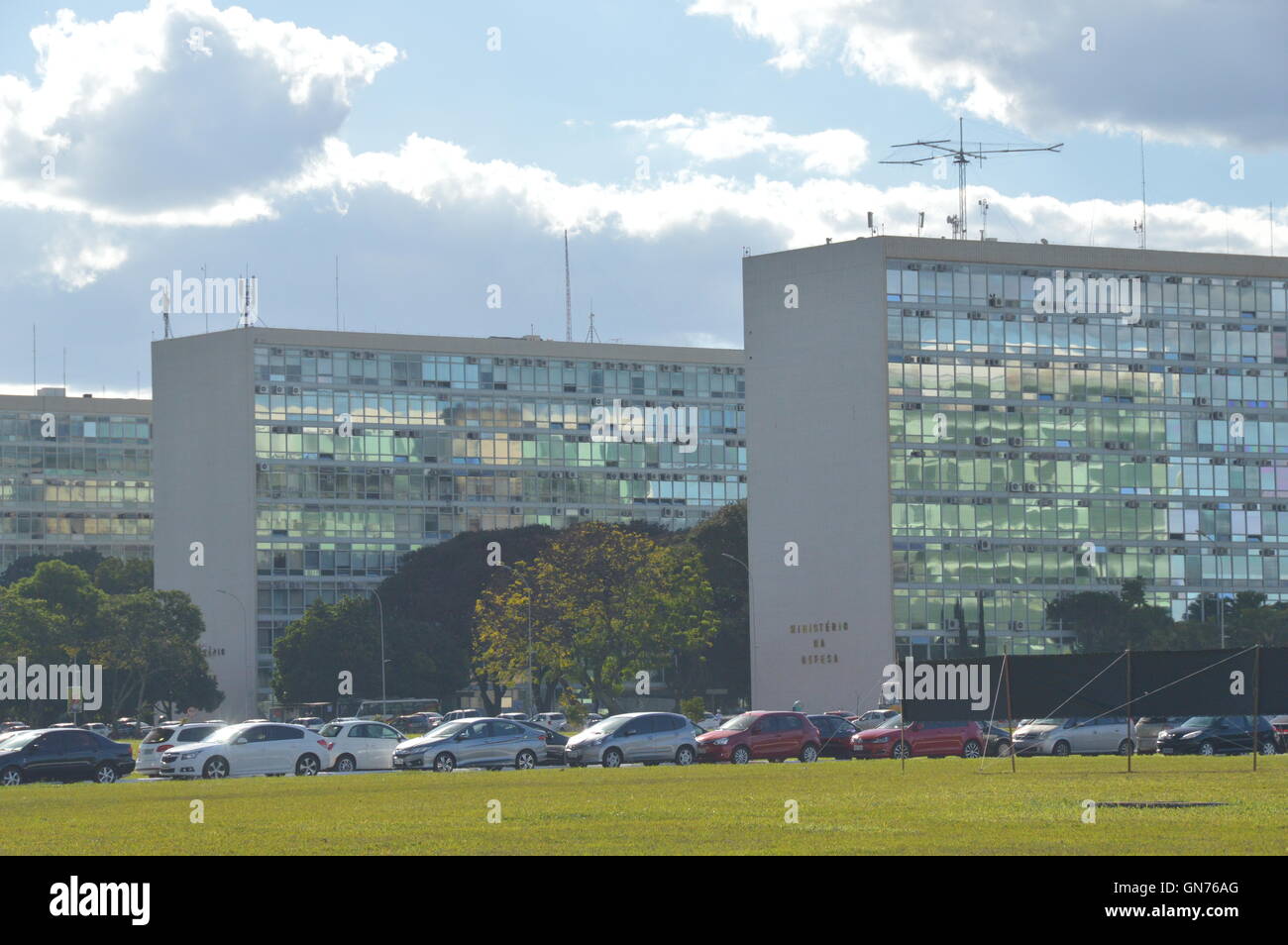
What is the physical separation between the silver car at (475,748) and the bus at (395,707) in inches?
2838

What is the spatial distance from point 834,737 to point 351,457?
9561 cm

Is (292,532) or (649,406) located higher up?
(649,406)

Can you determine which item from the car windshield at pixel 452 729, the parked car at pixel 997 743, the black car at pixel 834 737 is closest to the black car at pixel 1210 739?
the parked car at pixel 997 743

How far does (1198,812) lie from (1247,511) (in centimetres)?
10882

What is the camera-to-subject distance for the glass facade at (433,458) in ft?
490

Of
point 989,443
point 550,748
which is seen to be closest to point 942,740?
point 550,748

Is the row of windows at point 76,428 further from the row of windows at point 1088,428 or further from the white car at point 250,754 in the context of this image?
the white car at point 250,754

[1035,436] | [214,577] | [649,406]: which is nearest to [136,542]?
[214,577]

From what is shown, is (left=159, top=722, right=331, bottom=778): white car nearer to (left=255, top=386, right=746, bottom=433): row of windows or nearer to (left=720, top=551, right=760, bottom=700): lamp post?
(left=720, top=551, right=760, bottom=700): lamp post

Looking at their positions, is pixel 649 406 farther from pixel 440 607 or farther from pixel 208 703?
pixel 208 703

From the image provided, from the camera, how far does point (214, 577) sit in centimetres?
14988

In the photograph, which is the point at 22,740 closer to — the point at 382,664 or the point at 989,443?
the point at 382,664

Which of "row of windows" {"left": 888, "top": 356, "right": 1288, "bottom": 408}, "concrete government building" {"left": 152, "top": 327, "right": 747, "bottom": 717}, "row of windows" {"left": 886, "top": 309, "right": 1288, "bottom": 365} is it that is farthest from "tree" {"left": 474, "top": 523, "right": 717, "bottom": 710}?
"concrete government building" {"left": 152, "top": 327, "right": 747, "bottom": 717}

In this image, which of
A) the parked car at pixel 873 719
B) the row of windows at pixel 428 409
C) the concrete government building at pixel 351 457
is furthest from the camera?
the row of windows at pixel 428 409
